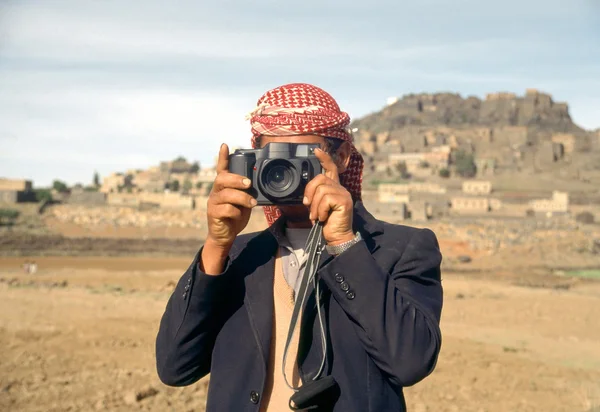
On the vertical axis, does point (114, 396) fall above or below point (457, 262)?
above

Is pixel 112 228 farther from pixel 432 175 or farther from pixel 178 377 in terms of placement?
pixel 178 377

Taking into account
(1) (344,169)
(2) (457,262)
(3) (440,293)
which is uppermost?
(1) (344,169)

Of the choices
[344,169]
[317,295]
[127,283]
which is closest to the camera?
[317,295]

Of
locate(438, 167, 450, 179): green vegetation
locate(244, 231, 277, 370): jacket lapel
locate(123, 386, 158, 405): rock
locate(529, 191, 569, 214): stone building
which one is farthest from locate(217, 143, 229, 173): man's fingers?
locate(438, 167, 450, 179): green vegetation

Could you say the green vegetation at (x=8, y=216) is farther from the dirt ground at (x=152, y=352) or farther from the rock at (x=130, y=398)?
the rock at (x=130, y=398)

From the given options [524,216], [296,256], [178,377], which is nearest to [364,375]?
[296,256]

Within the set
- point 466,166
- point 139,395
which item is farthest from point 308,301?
point 466,166

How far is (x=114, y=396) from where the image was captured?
6.88 metres

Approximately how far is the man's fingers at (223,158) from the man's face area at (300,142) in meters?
0.19

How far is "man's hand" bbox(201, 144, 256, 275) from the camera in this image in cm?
195

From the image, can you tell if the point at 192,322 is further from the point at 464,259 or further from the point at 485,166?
the point at 485,166

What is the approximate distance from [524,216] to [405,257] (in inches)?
1830

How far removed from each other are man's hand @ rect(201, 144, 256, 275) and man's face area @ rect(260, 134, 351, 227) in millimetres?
159

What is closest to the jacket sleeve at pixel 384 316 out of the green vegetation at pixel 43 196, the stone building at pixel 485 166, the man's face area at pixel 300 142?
the man's face area at pixel 300 142
